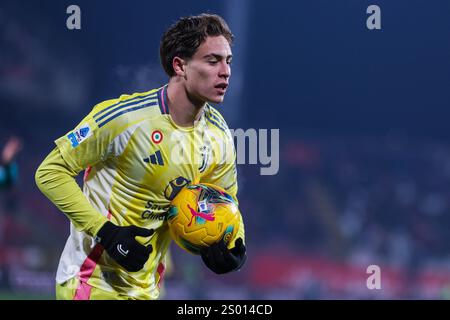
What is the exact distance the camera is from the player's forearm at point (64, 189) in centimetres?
338

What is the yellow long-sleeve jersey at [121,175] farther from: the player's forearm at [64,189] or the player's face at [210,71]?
the player's face at [210,71]

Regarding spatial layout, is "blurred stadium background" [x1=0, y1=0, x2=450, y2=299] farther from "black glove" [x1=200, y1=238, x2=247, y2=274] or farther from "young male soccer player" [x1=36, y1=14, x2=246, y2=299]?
"black glove" [x1=200, y1=238, x2=247, y2=274]

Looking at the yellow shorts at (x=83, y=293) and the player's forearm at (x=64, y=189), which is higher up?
the player's forearm at (x=64, y=189)

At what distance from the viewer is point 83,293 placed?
137 inches

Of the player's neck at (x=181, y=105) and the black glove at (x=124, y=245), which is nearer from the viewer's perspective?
the black glove at (x=124, y=245)

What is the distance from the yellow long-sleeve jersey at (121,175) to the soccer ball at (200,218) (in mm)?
115

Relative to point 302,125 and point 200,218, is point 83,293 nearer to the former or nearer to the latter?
point 200,218

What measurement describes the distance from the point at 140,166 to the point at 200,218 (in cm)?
36

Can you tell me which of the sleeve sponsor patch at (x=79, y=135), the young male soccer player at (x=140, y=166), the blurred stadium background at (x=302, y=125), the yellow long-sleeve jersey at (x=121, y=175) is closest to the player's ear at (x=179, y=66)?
the young male soccer player at (x=140, y=166)

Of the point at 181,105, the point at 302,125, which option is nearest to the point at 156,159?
the point at 181,105

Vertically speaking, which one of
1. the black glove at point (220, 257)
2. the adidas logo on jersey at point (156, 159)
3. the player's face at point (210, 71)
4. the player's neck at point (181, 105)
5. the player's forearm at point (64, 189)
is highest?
the player's face at point (210, 71)

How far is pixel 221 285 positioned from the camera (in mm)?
10242

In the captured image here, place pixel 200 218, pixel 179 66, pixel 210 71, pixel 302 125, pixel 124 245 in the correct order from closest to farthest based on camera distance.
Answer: pixel 124 245 → pixel 200 218 → pixel 210 71 → pixel 179 66 → pixel 302 125
